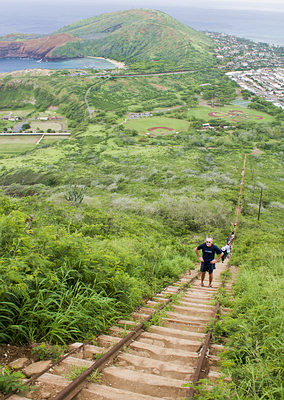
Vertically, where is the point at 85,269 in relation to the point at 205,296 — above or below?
above

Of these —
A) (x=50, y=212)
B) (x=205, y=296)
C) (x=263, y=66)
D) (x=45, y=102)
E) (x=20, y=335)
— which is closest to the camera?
(x=20, y=335)

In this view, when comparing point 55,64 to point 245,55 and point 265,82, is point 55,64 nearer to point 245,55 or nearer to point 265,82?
point 265,82

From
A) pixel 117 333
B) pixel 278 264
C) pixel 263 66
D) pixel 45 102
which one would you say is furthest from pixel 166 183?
pixel 263 66

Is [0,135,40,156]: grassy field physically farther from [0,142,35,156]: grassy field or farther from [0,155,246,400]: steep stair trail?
[0,155,246,400]: steep stair trail

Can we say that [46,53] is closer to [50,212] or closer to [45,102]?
[45,102]

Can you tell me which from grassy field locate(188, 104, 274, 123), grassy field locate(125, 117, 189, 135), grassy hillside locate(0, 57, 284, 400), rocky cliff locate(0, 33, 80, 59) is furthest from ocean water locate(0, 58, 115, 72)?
grassy field locate(125, 117, 189, 135)

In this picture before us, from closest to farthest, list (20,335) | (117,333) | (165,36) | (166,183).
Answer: (20,335)
(117,333)
(166,183)
(165,36)
